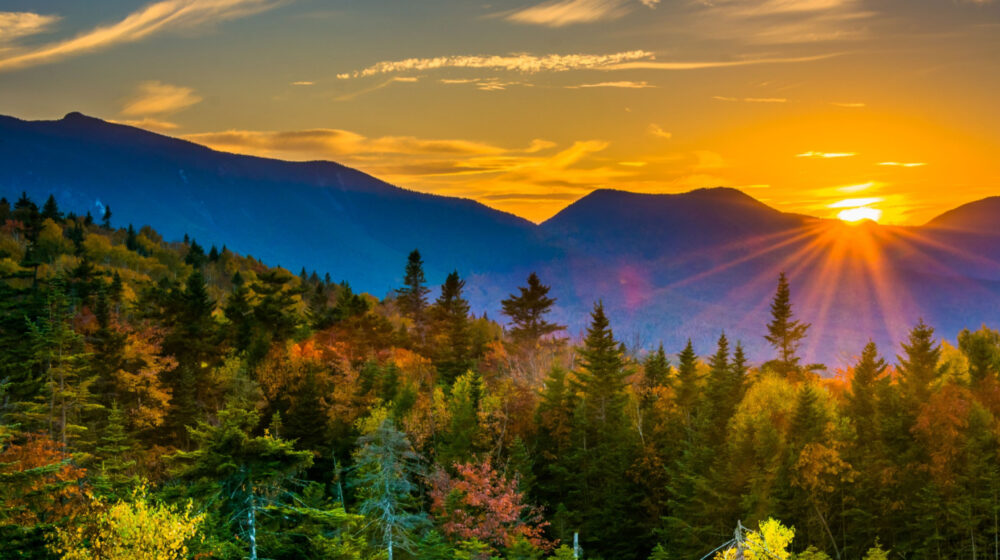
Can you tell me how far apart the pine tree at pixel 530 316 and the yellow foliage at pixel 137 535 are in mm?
58484

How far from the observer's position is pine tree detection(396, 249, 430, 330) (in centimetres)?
8694

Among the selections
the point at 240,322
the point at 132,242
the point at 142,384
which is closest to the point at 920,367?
the point at 240,322

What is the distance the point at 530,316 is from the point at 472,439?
30.3m

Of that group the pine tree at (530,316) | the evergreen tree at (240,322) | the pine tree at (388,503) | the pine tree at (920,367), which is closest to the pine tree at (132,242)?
the evergreen tree at (240,322)

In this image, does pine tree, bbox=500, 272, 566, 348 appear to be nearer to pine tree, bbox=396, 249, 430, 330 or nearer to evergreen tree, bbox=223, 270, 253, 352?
pine tree, bbox=396, 249, 430, 330

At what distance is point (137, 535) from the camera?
2753 cm

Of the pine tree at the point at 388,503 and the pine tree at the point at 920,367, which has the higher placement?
the pine tree at the point at 920,367

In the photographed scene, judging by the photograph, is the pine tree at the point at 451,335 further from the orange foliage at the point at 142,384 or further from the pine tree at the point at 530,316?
the orange foliage at the point at 142,384

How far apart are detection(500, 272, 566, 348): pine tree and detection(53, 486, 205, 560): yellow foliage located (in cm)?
5848

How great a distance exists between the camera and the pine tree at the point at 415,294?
86938 millimetres

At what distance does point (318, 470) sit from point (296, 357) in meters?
13.3

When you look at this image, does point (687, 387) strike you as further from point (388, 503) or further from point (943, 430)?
point (388, 503)

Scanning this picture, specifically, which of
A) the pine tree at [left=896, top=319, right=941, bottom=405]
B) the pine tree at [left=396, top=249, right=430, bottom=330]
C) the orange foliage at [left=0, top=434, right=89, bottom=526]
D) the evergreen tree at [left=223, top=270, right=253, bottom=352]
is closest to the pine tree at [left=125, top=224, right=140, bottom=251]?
the evergreen tree at [left=223, top=270, right=253, bottom=352]

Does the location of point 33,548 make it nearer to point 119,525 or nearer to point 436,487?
point 119,525
